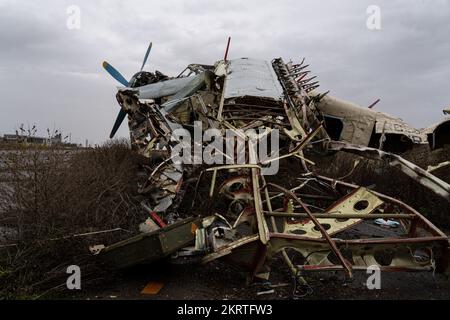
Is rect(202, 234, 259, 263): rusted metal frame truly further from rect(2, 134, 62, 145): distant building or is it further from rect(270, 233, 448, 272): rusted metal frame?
rect(2, 134, 62, 145): distant building

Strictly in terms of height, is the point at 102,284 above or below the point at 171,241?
below

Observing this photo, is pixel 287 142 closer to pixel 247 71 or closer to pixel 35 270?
pixel 247 71

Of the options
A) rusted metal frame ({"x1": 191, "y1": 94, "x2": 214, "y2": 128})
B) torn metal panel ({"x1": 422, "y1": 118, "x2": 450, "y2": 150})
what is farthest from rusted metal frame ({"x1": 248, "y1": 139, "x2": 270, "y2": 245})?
torn metal panel ({"x1": 422, "y1": 118, "x2": 450, "y2": 150})

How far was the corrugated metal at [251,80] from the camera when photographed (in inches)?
333

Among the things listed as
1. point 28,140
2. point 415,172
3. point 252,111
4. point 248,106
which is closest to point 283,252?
point 415,172

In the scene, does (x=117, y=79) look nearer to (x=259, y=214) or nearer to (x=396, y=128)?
(x=396, y=128)

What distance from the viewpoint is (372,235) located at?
22.9 feet

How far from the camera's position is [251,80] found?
9297 millimetres

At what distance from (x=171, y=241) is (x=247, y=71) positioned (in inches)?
275

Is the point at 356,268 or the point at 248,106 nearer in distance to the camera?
the point at 356,268

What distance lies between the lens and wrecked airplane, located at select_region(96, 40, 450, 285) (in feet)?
12.6

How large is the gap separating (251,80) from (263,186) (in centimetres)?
509

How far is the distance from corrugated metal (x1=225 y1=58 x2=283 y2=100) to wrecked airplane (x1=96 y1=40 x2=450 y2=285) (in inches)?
1.2
